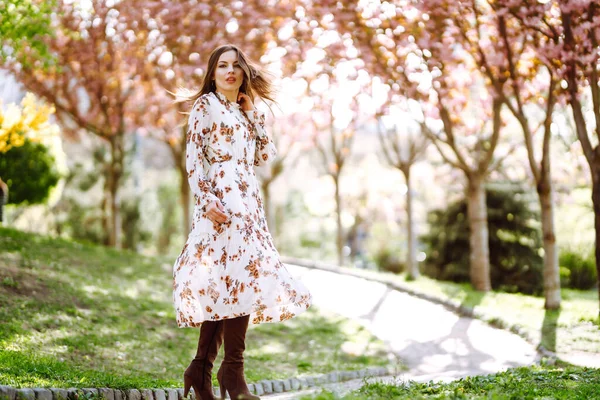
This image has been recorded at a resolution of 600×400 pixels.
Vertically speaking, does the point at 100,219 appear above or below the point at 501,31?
below

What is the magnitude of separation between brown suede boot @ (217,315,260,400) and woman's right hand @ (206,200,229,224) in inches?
22.6

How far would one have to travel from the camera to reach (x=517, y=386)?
4.65m

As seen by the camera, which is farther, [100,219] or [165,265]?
[100,219]

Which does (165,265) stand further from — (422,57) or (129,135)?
(129,135)

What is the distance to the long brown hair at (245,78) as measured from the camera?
4391mm

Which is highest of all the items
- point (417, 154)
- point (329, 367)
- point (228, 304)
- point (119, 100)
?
point (119, 100)

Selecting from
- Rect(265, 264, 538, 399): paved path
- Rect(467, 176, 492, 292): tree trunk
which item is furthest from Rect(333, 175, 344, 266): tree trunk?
Rect(467, 176, 492, 292): tree trunk

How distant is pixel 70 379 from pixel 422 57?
7.74 meters

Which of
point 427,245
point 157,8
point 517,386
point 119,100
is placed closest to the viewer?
point 517,386

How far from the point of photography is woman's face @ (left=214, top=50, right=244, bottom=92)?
4332 mm

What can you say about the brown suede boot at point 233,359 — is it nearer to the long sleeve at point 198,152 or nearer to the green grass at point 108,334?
the long sleeve at point 198,152

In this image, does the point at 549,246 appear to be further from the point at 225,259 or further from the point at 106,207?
the point at 106,207

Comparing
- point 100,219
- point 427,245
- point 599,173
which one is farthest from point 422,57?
point 100,219

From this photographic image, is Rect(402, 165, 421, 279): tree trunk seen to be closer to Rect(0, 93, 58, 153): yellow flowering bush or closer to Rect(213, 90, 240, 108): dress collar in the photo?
Rect(0, 93, 58, 153): yellow flowering bush
